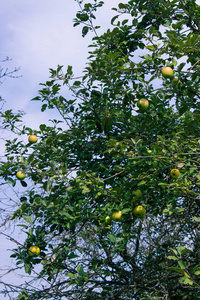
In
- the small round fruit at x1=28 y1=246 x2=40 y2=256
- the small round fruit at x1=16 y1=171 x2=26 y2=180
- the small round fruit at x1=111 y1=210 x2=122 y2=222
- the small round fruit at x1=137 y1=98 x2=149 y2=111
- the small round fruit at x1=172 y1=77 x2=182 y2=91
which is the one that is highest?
the small round fruit at x1=137 y1=98 x2=149 y2=111

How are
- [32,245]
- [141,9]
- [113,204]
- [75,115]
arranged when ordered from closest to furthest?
1. [113,204]
2. [32,245]
3. [75,115]
4. [141,9]

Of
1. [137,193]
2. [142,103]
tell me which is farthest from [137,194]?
[142,103]

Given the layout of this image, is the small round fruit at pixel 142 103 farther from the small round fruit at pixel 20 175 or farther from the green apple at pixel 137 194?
the small round fruit at pixel 20 175

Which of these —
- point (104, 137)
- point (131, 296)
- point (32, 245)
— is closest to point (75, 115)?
point (104, 137)

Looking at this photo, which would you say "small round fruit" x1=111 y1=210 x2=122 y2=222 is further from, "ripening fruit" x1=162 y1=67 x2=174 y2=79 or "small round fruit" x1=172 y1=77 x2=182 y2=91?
"ripening fruit" x1=162 y1=67 x2=174 y2=79

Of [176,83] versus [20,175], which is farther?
[20,175]

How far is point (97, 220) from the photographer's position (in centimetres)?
369

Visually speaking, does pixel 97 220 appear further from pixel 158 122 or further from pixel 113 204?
pixel 158 122

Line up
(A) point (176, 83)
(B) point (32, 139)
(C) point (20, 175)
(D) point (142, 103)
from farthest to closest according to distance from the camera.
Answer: (B) point (32, 139), (C) point (20, 175), (D) point (142, 103), (A) point (176, 83)

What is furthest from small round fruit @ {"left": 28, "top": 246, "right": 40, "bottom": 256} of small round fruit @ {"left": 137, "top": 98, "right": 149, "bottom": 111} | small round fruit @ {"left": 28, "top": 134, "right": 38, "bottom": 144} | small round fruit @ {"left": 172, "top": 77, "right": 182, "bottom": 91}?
small round fruit @ {"left": 172, "top": 77, "right": 182, "bottom": 91}

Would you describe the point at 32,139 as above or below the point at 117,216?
above

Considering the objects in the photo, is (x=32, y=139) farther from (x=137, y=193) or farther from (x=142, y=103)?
(x=137, y=193)

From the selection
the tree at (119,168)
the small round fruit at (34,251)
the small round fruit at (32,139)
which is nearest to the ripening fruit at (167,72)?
the tree at (119,168)

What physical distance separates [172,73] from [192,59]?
1.89ft
